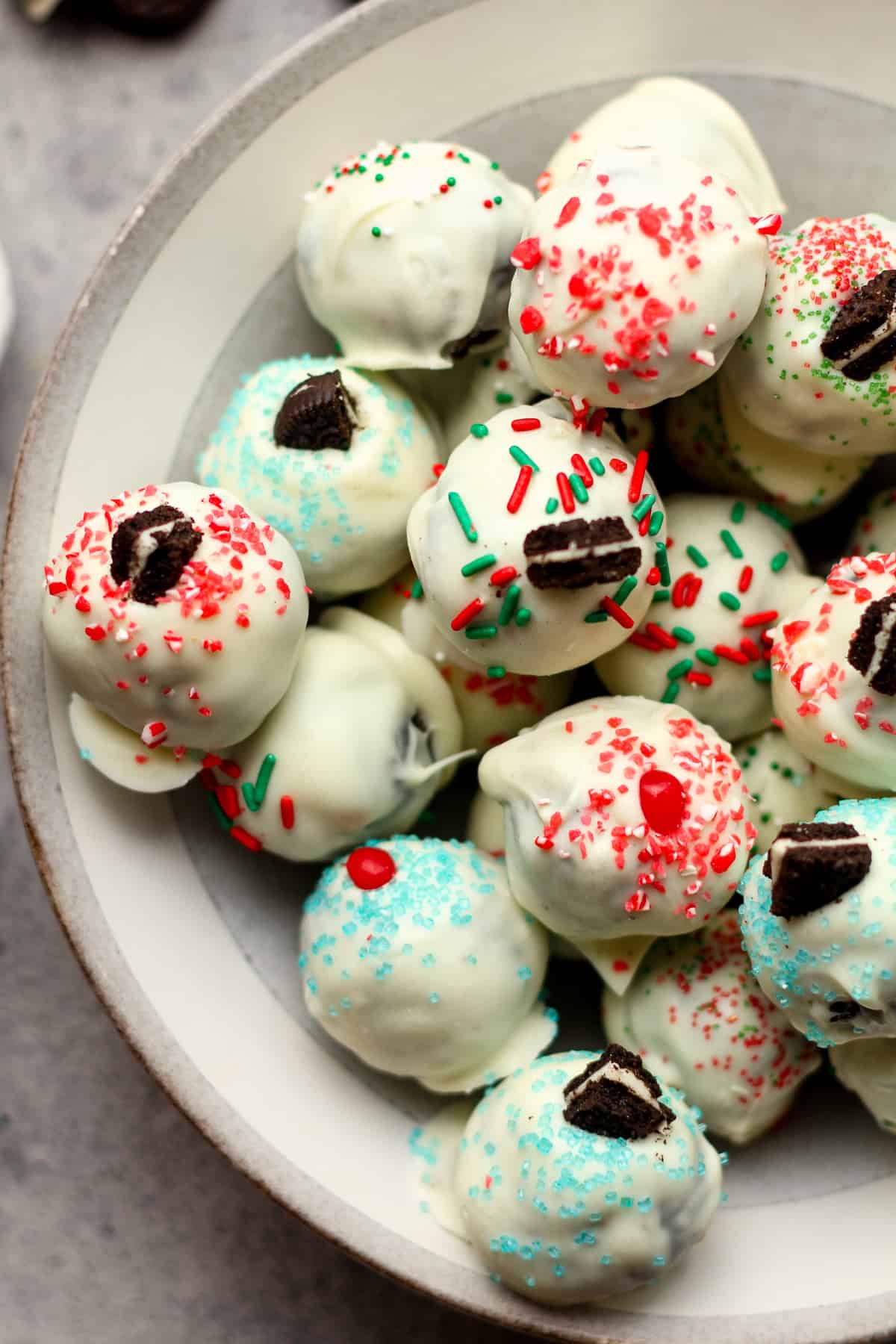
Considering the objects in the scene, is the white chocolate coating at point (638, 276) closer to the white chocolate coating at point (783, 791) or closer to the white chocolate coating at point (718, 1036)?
the white chocolate coating at point (783, 791)

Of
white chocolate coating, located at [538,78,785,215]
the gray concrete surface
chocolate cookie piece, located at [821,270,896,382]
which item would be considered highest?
white chocolate coating, located at [538,78,785,215]

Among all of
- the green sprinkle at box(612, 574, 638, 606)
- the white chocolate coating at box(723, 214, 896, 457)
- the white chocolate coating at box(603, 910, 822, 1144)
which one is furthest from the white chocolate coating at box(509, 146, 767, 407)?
the white chocolate coating at box(603, 910, 822, 1144)

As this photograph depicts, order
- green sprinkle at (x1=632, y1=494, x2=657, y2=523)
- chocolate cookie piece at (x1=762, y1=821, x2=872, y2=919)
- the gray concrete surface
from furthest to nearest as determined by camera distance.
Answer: the gray concrete surface < green sprinkle at (x1=632, y1=494, x2=657, y2=523) < chocolate cookie piece at (x1=762, y1=821, x2=872, y2=919)

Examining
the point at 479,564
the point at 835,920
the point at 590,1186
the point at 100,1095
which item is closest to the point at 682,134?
the point at 479,564

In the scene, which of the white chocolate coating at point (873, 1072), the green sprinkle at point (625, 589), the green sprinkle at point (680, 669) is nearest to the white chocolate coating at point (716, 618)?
the green sprinkle at point (680, 669)

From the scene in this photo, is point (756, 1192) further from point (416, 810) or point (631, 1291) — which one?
point (416, 810)

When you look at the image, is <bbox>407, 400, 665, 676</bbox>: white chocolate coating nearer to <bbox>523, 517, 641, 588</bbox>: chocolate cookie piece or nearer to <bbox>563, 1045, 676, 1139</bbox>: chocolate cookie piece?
<bbox>523, 517, 641, 588</bbox>: chocolate cookie piece
